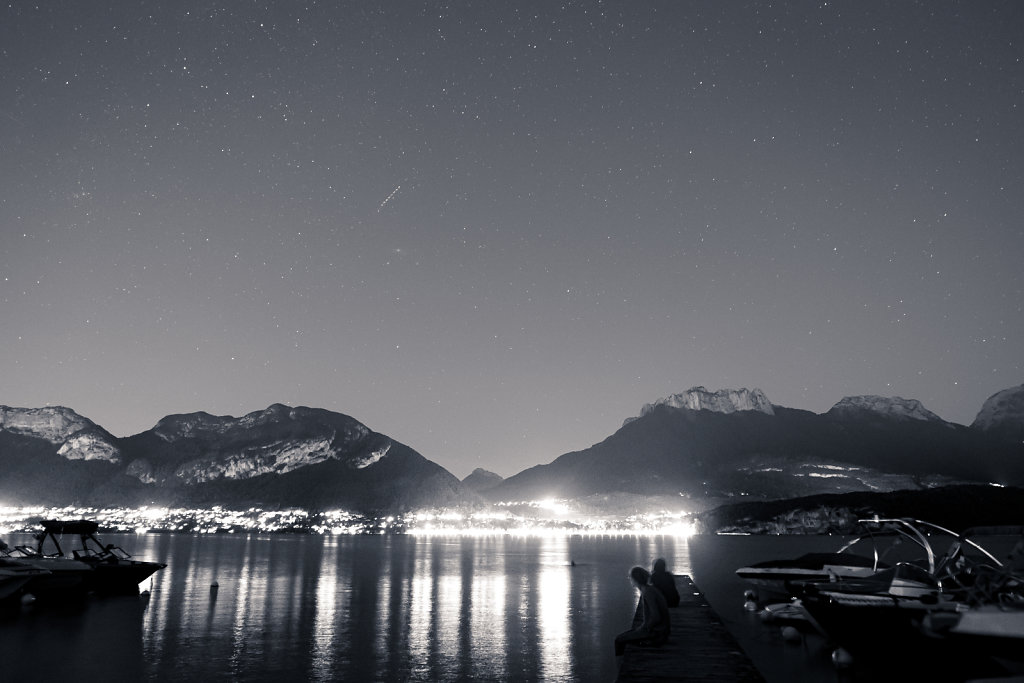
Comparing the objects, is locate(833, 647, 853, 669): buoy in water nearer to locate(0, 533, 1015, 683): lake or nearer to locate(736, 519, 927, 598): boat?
locate(0, 533, 1015, 683): lake

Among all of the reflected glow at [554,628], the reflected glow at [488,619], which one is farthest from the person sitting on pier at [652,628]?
the reflected glow at [488,619]

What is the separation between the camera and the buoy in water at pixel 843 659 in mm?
29516

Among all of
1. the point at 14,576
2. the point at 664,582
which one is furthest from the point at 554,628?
the point at 14,576

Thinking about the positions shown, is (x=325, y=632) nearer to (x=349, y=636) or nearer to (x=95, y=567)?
(x=349, y=636)

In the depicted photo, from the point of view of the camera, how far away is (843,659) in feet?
97.6

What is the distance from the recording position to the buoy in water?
1162 inches

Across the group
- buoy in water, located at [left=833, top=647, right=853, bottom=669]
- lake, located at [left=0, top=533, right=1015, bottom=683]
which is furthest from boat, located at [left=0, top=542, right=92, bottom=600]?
buoy in water, located at [left=833, top=647, right=853, bottom=669]

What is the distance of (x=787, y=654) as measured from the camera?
33.5 metres

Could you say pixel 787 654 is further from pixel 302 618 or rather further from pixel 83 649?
pixel 83 649

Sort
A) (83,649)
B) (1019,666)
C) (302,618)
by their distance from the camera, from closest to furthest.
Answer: (1019,666), (83,649), (302,618)

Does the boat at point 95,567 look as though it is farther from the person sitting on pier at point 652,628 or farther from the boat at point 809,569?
the boat at point 809,569

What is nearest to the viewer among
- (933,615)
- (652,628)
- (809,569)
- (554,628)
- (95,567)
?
(652,628)

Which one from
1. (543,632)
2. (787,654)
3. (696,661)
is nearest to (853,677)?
(787,654)

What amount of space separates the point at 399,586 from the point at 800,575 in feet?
122
